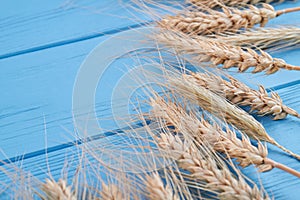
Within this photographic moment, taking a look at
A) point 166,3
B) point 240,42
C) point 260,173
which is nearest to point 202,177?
point 260,173

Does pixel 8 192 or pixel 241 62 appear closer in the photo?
pixel 8 192

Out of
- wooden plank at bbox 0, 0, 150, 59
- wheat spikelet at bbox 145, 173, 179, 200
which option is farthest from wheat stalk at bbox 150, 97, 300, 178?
wooden plank at bbox 0, 0, 150, 59

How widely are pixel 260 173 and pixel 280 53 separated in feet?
1.12

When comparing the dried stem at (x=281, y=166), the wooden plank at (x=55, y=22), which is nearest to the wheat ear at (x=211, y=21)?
the wooden plank at (x=55, y=22)

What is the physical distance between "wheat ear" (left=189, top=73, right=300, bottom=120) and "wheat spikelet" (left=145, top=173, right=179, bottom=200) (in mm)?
255

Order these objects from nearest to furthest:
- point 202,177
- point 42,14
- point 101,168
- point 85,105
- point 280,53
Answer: point 202,177
point 101,168
point 85,105
point 280,53
point 42,14

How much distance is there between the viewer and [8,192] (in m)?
0.89

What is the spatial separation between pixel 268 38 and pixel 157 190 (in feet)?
1.65

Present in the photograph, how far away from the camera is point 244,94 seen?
37.8 inches

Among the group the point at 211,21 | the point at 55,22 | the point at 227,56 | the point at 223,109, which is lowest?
the point at 223,109

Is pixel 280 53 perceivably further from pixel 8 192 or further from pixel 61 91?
pixel 8 192

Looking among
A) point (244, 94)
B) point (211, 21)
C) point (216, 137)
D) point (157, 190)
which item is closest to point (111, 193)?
point (157, 190)

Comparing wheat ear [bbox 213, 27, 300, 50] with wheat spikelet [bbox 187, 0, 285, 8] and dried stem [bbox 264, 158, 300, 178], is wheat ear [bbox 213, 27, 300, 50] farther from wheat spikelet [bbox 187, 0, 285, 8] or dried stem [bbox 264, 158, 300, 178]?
dried stem [bbox 264, 158, 300, 178]

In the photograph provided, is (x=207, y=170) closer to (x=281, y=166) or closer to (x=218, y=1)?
(x=281, y=166)
